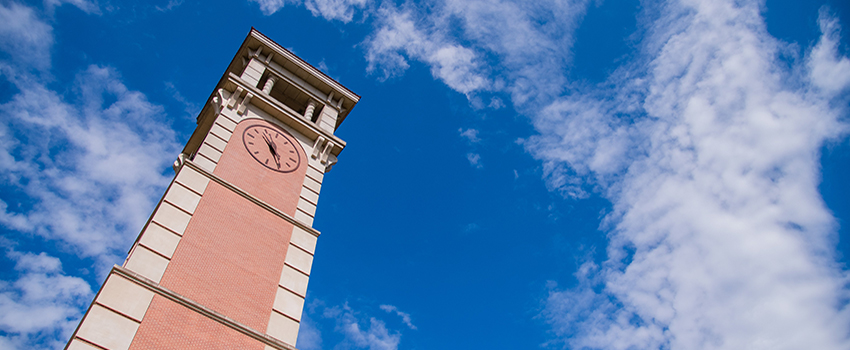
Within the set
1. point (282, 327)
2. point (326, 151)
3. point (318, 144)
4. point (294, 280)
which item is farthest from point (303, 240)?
point (318, 144)

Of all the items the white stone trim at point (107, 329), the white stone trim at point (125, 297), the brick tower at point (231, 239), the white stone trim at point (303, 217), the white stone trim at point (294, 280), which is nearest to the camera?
the white stone trim at point (107, 329)

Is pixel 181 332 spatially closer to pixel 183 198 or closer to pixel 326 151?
pixel 183 198

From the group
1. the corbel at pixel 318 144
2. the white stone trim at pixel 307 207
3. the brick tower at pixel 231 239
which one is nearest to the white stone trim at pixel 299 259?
the brick tower at pixel 231 239

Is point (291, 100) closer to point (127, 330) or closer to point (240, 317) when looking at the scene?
point (240, 317)

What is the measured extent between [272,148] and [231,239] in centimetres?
506

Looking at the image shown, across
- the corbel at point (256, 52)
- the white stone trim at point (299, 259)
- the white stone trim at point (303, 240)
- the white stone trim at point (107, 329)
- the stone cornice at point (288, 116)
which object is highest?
the corbel at point (256, 52)

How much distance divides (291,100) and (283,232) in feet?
28.8

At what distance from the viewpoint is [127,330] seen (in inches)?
395

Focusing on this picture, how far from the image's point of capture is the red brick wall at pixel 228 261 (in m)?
10.8

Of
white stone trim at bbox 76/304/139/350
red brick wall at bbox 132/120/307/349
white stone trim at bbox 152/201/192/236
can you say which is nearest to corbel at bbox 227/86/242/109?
red brick wall at bbox 132/120/307/349

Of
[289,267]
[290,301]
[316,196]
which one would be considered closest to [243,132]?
[316,196]

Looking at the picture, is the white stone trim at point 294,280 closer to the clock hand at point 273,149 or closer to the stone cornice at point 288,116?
the clock hand at point 273,149

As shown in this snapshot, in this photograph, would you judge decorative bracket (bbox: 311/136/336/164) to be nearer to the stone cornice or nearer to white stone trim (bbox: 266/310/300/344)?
the stone cornice

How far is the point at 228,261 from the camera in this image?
505 inches
